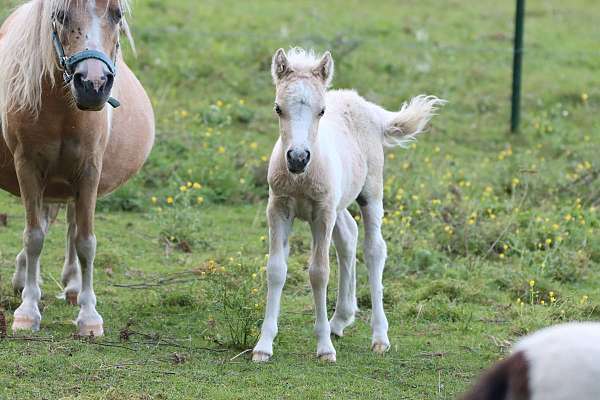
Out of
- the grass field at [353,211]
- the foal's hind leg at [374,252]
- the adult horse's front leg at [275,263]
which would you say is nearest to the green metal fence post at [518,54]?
the grass field at [353,211]

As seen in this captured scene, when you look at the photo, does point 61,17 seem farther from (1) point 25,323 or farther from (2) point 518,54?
(2) point 518,54

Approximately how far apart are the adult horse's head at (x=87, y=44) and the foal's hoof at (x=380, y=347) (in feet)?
6.69

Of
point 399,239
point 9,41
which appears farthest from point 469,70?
point 9,41

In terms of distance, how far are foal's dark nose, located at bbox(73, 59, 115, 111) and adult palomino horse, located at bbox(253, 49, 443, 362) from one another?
2.86 feet

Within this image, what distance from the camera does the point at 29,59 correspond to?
223 inches

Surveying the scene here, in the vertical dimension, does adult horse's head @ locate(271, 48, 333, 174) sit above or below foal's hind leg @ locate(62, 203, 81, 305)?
above

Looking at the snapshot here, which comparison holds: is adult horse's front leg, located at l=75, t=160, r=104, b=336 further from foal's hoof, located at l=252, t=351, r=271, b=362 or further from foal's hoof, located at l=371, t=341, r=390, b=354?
foal's hoof, located at l=371, t=341, r=390, b=354

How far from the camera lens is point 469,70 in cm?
1329

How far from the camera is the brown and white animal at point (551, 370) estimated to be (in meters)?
2.47

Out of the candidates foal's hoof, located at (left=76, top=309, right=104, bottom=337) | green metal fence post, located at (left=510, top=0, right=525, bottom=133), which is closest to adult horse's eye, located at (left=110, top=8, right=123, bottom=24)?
foal's hoof, located at (left=76, top=309, right=104, bottom=337)

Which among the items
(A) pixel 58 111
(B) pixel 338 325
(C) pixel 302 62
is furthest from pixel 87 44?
(B) pixel 338 325

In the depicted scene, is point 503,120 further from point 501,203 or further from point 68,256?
point 68,256

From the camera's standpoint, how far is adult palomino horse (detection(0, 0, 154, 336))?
5.29 metres

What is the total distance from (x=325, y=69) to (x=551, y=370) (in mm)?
3211
